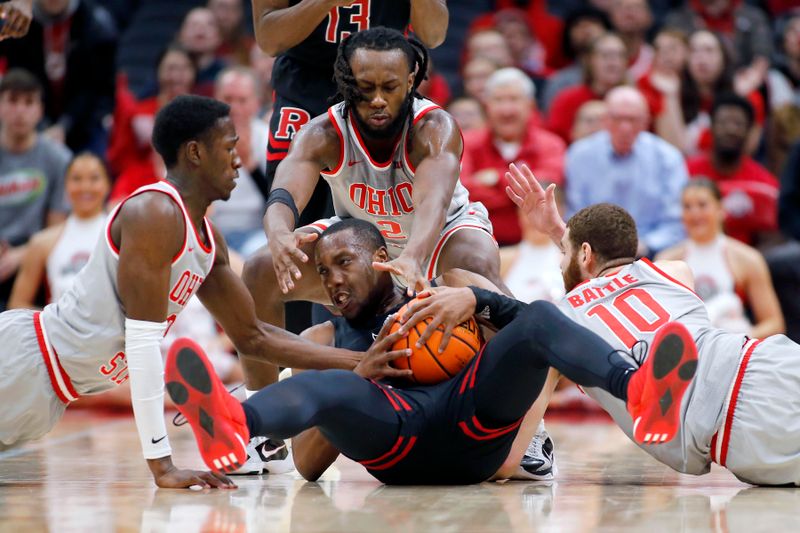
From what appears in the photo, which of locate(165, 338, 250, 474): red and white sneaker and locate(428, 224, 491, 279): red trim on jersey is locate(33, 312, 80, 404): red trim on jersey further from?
locate(428, 224, 491, 279): red trim on jersey

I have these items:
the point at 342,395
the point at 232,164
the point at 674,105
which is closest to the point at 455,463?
the point at 342,395

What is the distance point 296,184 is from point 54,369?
1.10 m

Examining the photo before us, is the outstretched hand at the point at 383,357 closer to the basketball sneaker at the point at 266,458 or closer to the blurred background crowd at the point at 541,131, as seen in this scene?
the basketball sneaker at the point at 266,458

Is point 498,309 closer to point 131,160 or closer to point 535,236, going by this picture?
point 535,236

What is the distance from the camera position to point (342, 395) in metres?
3.76

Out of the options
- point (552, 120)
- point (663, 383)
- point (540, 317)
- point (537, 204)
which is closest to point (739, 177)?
point (552, 120)

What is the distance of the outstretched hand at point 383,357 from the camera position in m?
3.95

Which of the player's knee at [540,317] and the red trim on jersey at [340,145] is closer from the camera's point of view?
the player's knee at [540,317]

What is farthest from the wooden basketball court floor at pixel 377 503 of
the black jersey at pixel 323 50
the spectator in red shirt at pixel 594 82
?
the spectator in red shirt at pixel 594 82

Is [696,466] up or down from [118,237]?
down

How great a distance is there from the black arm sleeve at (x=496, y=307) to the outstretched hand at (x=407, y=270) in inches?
6.9

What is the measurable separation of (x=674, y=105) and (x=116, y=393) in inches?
182

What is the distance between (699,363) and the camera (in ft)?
13.2

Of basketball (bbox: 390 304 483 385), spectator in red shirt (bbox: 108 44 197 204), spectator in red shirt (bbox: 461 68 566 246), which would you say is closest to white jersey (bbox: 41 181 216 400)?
basketball (bbox: 390 304 483 385)
